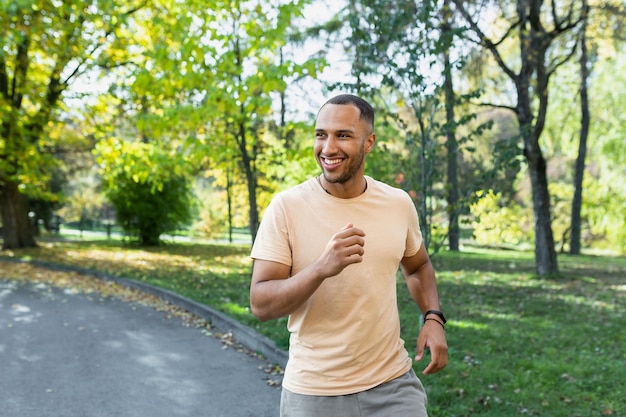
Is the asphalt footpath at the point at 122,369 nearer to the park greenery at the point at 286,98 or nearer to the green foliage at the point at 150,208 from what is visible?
the park greenery at the point at 286,98

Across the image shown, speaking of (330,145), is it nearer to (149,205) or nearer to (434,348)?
(434,348)

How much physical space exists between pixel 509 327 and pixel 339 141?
23.3 feet

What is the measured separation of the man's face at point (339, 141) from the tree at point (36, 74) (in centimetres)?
1366

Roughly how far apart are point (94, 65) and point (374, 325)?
753 inches

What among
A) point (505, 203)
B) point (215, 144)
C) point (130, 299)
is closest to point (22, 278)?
point (130, 299)

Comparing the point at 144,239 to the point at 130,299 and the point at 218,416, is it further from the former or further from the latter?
the point at 218,416

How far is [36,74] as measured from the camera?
67.5 ft

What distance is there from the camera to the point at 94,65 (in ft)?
63.8

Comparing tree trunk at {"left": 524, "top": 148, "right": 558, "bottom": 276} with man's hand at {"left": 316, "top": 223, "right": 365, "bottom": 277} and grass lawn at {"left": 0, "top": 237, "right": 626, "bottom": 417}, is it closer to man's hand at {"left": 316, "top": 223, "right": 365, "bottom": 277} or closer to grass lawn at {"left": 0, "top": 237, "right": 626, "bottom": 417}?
grass lawn at {"left": 0, "top": 237, "right": 626, "bottom": 417}

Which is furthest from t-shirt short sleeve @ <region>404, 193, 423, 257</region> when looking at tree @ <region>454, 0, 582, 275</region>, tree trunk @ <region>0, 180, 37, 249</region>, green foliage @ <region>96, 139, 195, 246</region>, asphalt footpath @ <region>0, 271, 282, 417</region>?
tree trunk @ <region>0, 180, 37, 249</region>

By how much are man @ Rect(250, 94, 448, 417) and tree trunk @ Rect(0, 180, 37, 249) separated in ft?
68.9

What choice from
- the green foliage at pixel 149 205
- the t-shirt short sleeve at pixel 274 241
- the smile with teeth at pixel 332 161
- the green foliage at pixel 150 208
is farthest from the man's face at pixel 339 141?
the green foliage at pixel 150 208

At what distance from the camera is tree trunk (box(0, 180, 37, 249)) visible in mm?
20969

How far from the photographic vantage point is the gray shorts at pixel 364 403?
2229mm
